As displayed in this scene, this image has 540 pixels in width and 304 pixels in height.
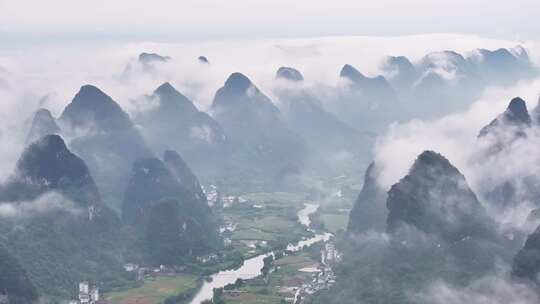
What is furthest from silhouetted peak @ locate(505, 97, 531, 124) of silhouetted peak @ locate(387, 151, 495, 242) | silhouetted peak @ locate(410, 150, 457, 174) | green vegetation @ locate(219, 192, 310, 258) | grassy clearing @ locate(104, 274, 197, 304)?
grassy clearing @ locate(104, 274, 197, 304)

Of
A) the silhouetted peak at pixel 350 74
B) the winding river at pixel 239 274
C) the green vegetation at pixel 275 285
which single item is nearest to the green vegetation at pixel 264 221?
the winding river at pixel 239 274

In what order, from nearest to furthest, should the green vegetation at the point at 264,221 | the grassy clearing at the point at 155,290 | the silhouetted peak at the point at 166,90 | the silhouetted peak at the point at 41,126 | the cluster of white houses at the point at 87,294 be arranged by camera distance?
the cluster of white houses at the point at 87,294
the grassy clearing at the point at 155,290
the green vegetation at the point at 264,221
the silhouetted peak at the point at 41,126
the silhouetted peak at the point at 166,90

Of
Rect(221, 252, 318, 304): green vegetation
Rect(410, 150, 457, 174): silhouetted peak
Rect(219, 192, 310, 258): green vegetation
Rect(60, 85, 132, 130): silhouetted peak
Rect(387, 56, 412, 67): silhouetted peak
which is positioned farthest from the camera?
Rect(387, 56, 412, 67): silhouetted peak

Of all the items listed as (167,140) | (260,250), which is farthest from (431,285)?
(167,140)

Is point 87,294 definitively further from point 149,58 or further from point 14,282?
point 149,58

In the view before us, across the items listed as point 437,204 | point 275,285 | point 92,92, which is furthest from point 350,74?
point 437,204

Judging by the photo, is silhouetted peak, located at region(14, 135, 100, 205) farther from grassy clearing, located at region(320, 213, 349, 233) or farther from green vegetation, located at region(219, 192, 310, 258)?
grassy clearing, located at region(320, 213, 349, 233)

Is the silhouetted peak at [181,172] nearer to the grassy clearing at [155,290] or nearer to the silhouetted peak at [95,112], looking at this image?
the silhouetted peak at [95,112]
